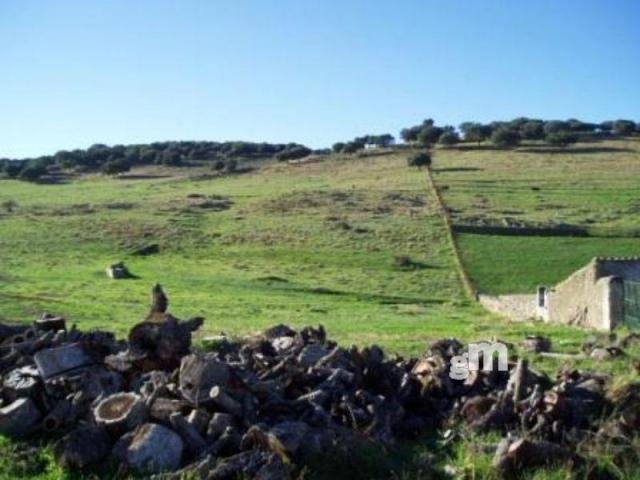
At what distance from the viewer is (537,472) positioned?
8719 mm

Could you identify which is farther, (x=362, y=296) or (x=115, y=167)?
(x=115, y=167)

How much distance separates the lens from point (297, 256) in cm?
6047

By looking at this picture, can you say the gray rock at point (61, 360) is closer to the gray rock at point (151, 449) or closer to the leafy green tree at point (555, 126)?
the gray rock at point (151, 449)

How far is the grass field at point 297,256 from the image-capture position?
83.6 feet

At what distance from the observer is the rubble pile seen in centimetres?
896

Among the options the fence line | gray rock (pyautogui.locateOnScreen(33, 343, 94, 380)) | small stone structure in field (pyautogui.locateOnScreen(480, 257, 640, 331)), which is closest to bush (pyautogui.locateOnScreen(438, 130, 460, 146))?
the fence line

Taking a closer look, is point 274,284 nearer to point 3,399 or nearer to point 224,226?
point 224,226

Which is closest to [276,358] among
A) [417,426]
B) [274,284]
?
[417,426]

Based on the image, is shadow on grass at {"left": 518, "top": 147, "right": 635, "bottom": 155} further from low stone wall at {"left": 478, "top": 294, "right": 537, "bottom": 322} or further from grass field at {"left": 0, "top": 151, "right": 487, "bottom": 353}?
low stone wall at {"left": 478, "top": 294, "right": 537, "bottom": 322}

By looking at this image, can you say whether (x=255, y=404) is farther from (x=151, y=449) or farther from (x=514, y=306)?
(x=514, y=306)

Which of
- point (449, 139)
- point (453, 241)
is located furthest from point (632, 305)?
point (449, 139)

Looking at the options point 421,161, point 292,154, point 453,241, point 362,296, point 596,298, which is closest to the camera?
point 596,298

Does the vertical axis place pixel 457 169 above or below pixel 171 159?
below

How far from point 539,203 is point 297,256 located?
1099 inches
